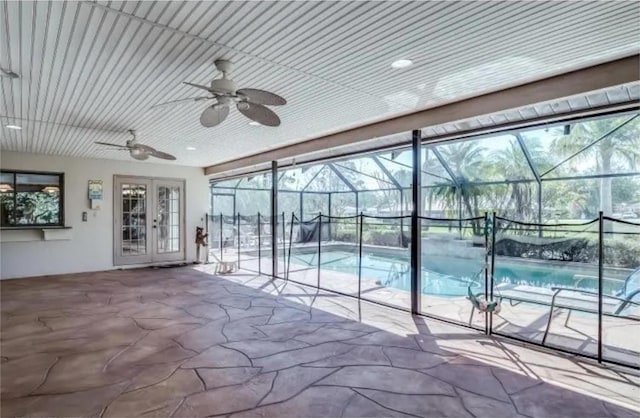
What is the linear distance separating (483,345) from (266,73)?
353 cm

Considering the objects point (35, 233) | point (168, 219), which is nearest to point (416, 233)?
point (168, 219)

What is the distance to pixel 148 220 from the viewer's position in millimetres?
9133

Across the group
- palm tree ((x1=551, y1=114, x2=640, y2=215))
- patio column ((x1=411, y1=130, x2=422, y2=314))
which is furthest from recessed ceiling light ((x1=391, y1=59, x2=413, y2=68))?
palm tree ((x1=551, y1=114, x2=640, y2=215))

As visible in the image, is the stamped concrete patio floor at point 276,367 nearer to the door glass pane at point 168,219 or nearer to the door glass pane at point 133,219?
the door glass pane at point 133,219

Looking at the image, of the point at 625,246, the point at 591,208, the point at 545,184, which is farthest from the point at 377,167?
the point at 625,246

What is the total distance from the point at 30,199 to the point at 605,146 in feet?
39.1

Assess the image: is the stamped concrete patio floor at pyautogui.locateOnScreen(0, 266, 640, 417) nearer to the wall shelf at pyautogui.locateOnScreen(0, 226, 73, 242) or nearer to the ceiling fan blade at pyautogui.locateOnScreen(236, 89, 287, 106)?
the ceiling fan blade at pyautogui.locateOnScreen(236, 89, 287, 106)

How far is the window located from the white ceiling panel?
3.66m

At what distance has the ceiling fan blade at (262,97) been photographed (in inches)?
122

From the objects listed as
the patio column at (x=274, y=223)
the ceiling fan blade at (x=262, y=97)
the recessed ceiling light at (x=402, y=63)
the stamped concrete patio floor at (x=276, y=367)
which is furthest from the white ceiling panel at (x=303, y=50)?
the patio column at (x=274, y=223)

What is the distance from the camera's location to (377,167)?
37.5 ft

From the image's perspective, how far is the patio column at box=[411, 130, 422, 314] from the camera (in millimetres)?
4953

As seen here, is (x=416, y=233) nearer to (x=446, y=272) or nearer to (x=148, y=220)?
(x=446, y=272)

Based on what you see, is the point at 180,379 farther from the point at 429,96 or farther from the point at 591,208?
the point at 591,208
